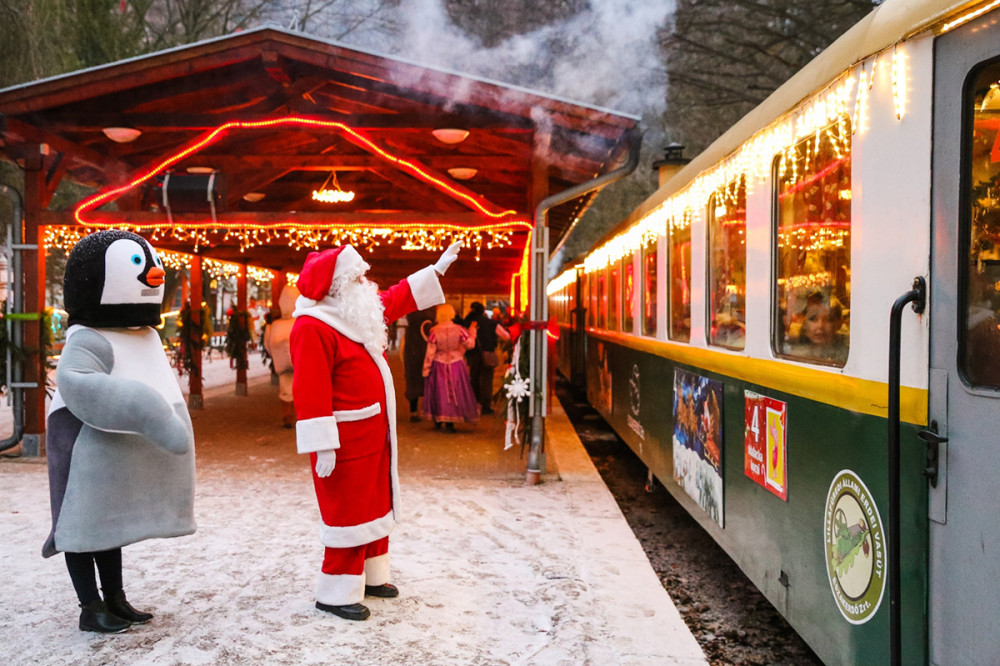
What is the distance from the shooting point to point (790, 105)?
385cm

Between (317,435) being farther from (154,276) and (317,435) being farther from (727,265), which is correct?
(727,265)

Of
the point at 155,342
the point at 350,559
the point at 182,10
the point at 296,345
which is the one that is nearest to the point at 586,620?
the point at 350,559

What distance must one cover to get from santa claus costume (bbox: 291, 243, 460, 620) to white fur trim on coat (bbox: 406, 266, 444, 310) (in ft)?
1.24

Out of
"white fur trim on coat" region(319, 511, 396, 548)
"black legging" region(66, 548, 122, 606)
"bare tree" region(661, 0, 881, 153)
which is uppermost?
"bare tree" region(661, 0, 881, 153)

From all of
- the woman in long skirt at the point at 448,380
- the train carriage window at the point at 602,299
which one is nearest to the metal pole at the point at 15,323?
the woman in long skirt at the point at 448,380

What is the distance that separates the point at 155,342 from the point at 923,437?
327 centimetres

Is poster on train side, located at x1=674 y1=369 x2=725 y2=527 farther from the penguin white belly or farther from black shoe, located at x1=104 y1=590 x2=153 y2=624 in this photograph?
black shoe, located at x1=104 y1=590 x2=153 y2=624

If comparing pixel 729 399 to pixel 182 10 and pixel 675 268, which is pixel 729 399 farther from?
pixel 182 10

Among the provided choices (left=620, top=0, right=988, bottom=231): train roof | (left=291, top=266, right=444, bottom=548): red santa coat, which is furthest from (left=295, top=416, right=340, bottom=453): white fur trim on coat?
(left=620, top=0, right=988, bottom=231): train roof

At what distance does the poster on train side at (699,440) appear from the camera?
504cm

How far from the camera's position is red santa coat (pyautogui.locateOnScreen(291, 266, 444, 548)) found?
4062mm

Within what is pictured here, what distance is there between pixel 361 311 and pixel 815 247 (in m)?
2.06

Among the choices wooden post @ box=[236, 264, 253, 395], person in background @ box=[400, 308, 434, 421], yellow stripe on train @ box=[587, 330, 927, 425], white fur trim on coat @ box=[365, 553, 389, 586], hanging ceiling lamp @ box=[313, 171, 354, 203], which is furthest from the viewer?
wooden post @ box=[236, 264, 253, 395]

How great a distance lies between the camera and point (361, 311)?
4312 millimetres
